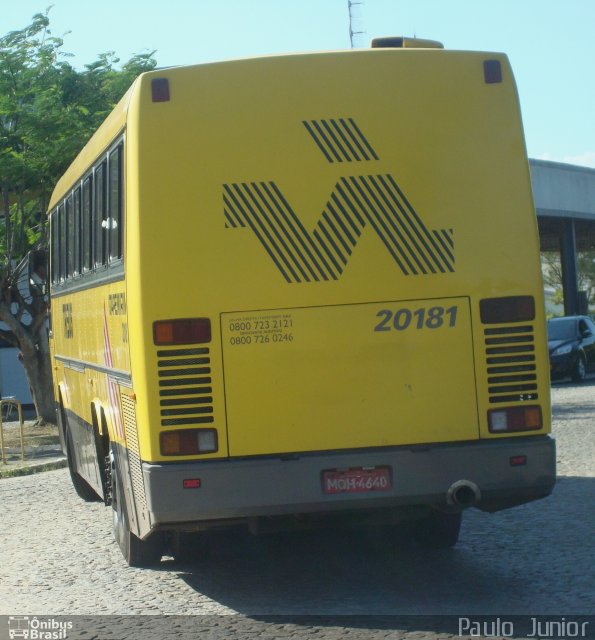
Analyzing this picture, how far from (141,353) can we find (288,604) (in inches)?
68.1

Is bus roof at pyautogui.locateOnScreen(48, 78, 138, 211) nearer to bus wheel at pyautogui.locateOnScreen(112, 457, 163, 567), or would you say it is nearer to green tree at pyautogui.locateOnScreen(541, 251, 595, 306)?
bus wheel at pyautogui.locateOnScreen(112, 457, 163, 567)

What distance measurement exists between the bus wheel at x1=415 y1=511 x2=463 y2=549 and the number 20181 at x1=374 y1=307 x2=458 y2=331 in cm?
189

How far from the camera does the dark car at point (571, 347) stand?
31.1m

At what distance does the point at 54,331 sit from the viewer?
47.4 ft

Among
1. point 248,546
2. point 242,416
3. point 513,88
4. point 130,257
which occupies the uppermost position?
point 513,88

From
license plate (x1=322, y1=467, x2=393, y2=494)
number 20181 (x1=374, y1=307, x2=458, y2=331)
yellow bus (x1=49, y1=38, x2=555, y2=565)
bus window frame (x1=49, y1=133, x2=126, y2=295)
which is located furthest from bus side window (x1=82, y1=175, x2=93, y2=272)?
license plate (x1=322, y1=467, x2=393, y2=494)

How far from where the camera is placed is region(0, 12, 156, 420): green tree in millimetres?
24266

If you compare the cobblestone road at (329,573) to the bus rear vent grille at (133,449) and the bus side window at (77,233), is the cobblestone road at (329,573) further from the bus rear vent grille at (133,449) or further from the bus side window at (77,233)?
the bus side window at (77,233)

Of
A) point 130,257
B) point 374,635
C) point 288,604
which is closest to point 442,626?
point 374,635

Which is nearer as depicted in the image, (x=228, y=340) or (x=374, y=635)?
(x=374, y=635)

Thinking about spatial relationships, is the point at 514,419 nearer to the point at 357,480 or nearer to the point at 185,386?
the point at 357,480

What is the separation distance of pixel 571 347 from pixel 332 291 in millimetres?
24717

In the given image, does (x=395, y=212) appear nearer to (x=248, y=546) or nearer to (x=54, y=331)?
(x=248, y=546)

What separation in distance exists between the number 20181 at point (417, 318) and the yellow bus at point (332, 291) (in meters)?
0.01
